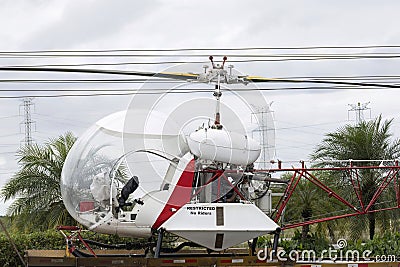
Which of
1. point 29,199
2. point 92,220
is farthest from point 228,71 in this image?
point 29,199

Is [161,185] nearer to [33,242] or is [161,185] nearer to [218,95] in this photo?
[218,95]

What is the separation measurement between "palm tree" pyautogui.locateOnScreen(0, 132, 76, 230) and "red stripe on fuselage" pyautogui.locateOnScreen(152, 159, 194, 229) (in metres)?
8.23

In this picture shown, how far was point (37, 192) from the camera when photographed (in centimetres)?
2177

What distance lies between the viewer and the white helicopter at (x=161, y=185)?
13453 millimetres

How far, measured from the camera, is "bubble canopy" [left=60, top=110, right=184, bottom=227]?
13484 millimetres

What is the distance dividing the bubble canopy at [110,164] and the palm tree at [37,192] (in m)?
7.86

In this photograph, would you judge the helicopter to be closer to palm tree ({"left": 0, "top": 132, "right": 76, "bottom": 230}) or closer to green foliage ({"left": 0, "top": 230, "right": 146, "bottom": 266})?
green foliage ({"left": 0, "top": 230, "right": 146, "bottom": 266})

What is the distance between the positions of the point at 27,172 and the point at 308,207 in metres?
8.94

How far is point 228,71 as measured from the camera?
14.1 meters

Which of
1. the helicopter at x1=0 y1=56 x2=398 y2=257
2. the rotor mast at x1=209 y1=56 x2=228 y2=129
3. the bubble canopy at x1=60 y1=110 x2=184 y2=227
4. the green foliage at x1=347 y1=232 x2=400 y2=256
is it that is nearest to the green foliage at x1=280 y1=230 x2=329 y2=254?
the green foliage at x1=347 y1=232 x2=400 y2=256

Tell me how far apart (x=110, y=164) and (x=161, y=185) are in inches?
42.0

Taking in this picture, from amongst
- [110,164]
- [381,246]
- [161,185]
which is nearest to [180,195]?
[161,185]

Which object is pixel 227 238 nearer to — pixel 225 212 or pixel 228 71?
pixel 225 212

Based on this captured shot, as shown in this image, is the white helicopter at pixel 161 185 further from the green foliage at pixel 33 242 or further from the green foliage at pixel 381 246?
the green foliage at pixel 33 242
